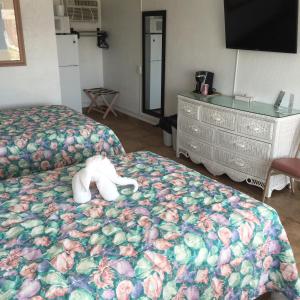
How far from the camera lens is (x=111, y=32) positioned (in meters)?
6.30

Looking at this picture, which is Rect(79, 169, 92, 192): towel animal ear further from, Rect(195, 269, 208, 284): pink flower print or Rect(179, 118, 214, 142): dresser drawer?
Rect(179, 118, 214, 142): dresser drawer

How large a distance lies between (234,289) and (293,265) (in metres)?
0.36

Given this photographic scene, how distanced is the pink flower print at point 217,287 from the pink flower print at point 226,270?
4 centimetres

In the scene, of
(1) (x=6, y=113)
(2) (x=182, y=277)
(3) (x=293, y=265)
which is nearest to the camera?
(2) (x=182, y=277)

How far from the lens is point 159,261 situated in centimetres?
136

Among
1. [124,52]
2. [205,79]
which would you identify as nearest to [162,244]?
[205,79]

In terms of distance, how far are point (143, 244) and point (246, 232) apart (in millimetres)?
505

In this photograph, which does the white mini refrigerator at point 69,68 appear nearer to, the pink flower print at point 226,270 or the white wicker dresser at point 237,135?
the white wicker dresser at point 237,135

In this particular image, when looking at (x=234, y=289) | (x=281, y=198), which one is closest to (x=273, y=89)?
(x=281, y=198)

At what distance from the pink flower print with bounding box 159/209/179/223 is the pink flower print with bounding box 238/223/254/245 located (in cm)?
30

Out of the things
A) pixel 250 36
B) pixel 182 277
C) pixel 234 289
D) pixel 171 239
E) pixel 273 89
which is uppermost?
pixel 250 36

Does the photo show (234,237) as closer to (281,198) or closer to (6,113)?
(281,198)

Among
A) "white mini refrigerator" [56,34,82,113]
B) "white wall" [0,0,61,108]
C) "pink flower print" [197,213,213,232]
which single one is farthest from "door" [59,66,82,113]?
"pink flower print" [197,213,213,232]

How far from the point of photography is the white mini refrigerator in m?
5.55
